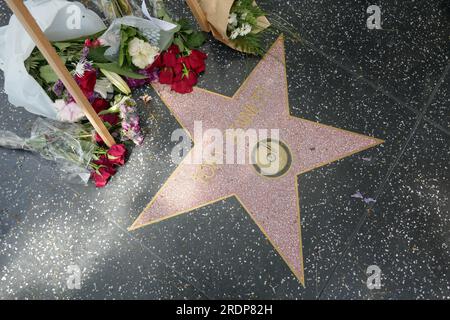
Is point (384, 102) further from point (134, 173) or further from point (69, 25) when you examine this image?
point (69, 25)

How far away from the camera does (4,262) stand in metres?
1.49

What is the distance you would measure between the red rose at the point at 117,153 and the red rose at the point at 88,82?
186 millimetres

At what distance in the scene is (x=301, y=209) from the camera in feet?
4.98

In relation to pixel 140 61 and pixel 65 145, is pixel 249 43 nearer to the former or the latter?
pixel 140 61

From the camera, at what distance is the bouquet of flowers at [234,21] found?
5.06 feet

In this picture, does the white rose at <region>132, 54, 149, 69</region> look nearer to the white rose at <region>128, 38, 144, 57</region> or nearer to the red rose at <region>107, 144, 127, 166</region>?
the white rose at <region>128, 38, 144, 57</region>

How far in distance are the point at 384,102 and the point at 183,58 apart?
0.69 m

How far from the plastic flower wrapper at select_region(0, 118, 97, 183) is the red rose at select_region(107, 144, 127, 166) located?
2.3 inches

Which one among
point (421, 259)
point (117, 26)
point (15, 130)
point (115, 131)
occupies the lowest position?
point (421, 259)

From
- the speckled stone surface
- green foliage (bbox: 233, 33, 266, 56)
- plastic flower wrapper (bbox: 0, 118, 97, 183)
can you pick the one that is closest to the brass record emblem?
the speckled stone surface

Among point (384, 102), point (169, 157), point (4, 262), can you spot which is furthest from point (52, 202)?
point (384, 102)

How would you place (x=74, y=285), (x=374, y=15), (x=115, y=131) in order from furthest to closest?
(x=374, y=15) → (x=115, y=131) → (x=74, y=285)

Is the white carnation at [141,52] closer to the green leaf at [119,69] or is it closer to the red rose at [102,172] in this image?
the green leaf at [119,69]

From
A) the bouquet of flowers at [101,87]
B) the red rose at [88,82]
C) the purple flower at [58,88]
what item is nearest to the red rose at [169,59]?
the bouquet of flowers at [101,87]
